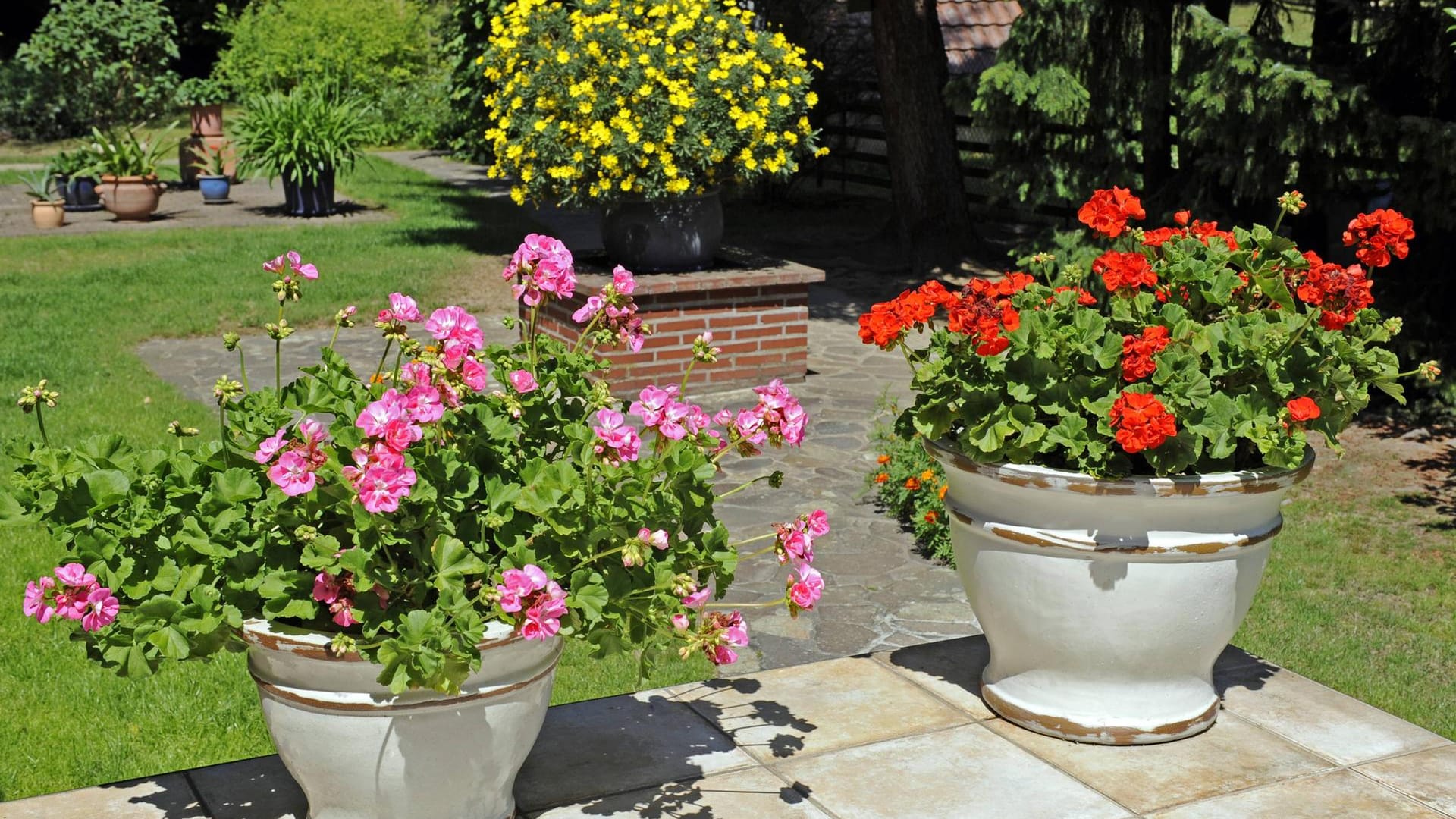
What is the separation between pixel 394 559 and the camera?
2.69 metres

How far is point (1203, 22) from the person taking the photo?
8.48 m

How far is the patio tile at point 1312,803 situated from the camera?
3121mm

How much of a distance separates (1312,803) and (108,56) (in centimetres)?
1735

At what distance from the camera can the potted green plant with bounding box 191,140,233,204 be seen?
1692 centimetres

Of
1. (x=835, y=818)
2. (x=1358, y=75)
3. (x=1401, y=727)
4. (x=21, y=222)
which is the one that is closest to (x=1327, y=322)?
(x=1401, y=727)

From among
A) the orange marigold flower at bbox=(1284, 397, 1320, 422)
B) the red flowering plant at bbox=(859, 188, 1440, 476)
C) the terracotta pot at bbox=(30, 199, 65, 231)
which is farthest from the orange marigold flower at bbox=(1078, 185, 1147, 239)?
the terracotta pot at bbox=(30, 199, 65, 231)

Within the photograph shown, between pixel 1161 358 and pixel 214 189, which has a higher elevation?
pixel 1161 358

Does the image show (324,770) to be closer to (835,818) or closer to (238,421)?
(238,421)

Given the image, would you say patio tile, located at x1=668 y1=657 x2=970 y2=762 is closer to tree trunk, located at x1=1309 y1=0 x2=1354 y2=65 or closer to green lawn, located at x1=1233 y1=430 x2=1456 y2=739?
green lawn, located at x1=1233 y1=430 x2=1456 y2=739

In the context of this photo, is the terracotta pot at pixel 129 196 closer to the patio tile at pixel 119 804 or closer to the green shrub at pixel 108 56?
the green shrub at pixel 108 56

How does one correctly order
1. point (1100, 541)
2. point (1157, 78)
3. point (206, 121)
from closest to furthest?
point (1100, 541) → point (1157, 78) → point (206, 121)

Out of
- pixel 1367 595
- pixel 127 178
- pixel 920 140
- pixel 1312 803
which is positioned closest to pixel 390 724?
pixel 1312 803

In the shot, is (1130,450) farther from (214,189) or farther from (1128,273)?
(214,189)

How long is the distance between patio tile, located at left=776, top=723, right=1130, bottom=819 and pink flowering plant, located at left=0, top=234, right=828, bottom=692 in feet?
1.63
